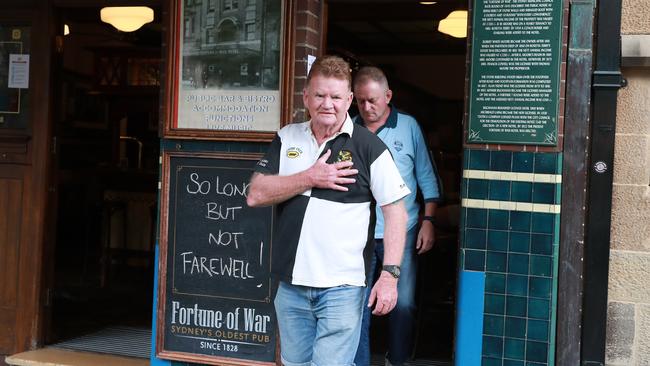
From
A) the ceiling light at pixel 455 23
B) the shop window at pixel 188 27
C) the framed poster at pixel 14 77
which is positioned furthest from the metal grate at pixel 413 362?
the ceiling light at pixel 455 23

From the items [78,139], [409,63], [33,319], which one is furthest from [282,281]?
[409,63]

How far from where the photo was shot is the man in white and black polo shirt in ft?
11.5

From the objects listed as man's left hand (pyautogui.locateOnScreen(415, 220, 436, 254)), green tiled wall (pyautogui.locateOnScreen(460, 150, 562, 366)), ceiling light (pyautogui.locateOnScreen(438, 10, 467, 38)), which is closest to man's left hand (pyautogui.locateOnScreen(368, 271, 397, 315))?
green tiled wall (pyautogui.locateOnScreen(460, 150, 562, 366))

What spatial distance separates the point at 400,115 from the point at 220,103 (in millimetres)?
1117

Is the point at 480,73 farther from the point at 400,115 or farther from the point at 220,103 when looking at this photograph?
the point at 220,103

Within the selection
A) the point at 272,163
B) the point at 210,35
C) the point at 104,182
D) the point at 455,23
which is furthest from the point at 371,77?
the point at 104,182

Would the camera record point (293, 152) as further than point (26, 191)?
No

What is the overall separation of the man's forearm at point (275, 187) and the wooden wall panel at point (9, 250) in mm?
2679

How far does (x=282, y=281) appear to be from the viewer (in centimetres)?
365

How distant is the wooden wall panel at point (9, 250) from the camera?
5659 mm

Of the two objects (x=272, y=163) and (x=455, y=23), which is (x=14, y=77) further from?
(x=455, y=23)

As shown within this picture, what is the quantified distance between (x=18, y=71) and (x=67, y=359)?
6.80 ft

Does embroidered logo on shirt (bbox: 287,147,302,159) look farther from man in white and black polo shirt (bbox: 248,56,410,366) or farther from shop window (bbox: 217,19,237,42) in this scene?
shop window (bbox: 217,19,237,42)

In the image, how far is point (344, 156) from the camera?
3570 millimetres
